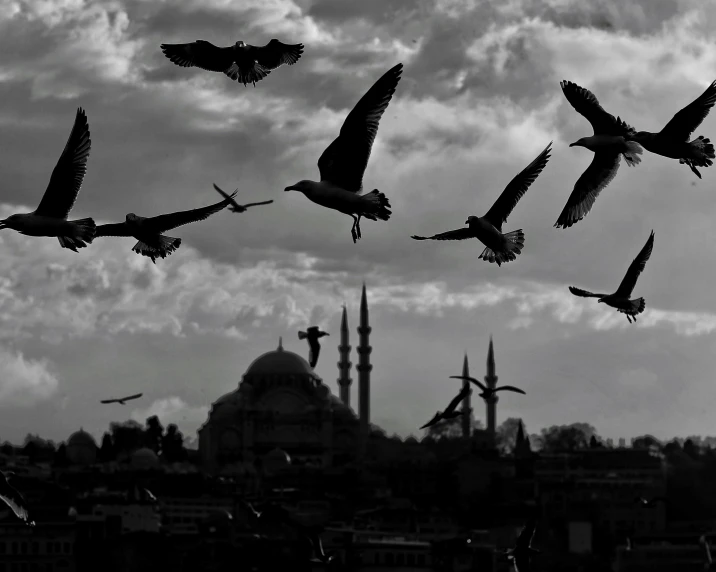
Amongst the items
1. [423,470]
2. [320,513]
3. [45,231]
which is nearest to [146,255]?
[45,231]

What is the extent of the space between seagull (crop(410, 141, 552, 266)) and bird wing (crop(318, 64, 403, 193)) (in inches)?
30.9

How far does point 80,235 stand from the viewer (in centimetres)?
1451

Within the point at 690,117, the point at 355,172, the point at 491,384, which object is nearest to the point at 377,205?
the point at 355,172

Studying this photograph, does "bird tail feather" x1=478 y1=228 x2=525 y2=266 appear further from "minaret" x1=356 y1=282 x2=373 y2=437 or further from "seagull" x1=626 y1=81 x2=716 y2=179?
"minaret" x1=356 y1=282 x2=373 y2=437

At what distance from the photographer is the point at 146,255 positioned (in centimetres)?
1535

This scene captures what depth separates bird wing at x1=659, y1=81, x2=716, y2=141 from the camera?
15492 millimetres

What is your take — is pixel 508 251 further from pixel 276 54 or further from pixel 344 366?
pixel 344 366

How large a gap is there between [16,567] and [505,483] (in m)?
45.7

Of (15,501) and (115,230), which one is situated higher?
(115,230)

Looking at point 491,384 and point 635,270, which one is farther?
point 491,384

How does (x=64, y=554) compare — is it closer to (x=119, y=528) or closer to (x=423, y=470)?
(x=119, y=528)

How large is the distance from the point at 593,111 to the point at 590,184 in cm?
57

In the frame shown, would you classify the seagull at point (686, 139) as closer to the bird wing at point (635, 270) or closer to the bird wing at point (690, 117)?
the bird wing at point (690, 117)

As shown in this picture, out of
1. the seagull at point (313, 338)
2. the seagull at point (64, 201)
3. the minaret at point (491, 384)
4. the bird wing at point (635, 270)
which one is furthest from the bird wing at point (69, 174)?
the minaret at point (491, 384)
